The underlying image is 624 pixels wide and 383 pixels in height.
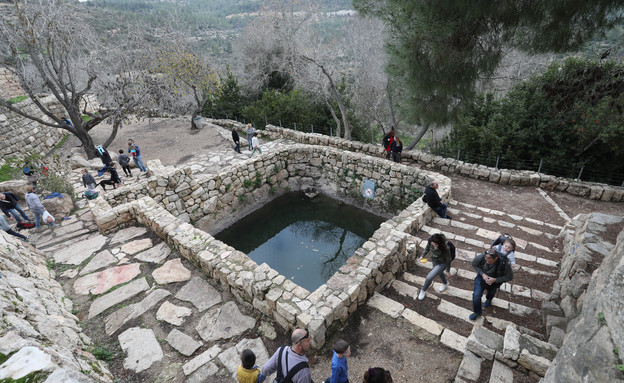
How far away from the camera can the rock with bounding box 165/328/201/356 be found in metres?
4.60

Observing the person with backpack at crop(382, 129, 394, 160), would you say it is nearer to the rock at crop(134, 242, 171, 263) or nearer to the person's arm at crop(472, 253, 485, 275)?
the person's arm at crop(472, 253, 485, 275)

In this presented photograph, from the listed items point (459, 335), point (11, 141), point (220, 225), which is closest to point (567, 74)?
point (459, 335)

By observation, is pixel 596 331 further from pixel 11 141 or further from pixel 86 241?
pixel 11 141

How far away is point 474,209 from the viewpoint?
28.5ft

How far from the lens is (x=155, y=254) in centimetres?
654

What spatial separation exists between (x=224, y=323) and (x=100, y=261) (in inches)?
132

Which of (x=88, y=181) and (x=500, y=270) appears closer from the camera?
(x=500, y=270)

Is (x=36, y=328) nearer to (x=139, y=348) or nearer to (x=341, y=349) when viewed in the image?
(x=139, y=348)

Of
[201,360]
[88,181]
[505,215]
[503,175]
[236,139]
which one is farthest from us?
[236,139]

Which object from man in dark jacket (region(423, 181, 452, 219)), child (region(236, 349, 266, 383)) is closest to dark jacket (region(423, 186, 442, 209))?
man in dark jacket (region(423, 181, 452, 219))

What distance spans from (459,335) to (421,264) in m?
2.15

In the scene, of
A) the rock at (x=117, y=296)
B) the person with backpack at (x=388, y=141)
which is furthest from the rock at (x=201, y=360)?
the person with backpack at (x=388, y=141)

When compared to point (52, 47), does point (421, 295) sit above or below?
below

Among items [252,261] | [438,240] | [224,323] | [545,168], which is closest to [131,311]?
[224,323]
